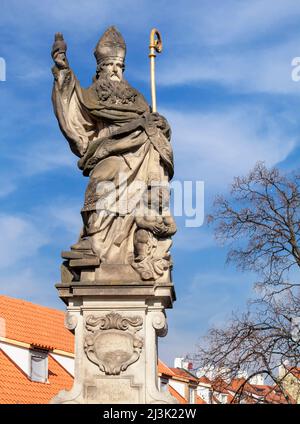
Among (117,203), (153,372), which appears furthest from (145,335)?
(117,203)

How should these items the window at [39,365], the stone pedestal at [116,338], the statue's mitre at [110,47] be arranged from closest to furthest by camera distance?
the stone pedestal at [116,338], the statue's mitre at [110,47], the window at [39,365]

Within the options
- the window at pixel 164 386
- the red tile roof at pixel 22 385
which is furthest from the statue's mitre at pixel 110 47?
the red tile roof at pixel 22 385

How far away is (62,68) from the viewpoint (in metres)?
10.1

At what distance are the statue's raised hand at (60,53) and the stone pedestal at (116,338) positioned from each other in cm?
241

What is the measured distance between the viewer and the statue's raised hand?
1007cm

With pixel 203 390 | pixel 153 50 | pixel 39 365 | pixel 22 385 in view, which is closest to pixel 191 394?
pixel 39 365

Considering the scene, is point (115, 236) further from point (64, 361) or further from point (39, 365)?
point (64, 361)

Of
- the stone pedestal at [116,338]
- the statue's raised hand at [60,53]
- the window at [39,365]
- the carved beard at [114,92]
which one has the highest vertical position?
the window at [39,365]

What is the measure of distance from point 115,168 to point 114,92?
879 millimetres

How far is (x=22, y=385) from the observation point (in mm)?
26828

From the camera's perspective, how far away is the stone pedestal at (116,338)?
A: 8914 mm

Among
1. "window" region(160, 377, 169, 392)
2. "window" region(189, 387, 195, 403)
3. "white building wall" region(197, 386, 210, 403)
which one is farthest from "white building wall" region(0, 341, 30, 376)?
"window" region(189, 387, 195, 403)

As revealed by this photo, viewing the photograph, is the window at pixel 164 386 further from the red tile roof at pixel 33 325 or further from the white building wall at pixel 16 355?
the white building wall at pixel 16 355

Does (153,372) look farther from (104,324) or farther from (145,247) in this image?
(145,247)
